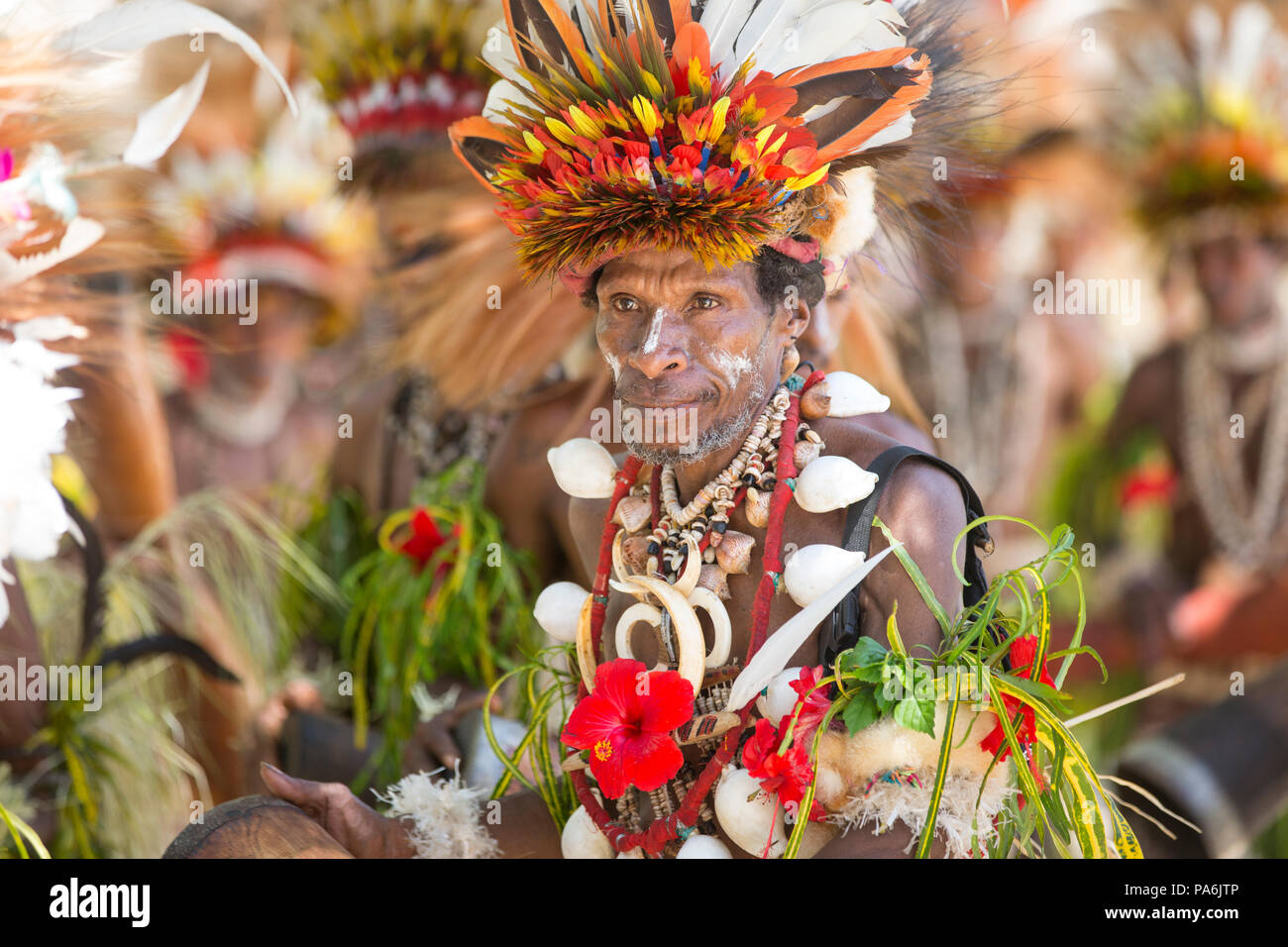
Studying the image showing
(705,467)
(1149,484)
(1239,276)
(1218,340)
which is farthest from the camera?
(1149,484)

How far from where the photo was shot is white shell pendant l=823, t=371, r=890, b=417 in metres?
1.81

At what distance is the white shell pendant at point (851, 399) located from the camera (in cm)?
181

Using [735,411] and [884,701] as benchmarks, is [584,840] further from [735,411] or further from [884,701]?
[735,411]

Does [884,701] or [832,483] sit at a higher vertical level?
[832,483]

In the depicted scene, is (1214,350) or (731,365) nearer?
(731,365)

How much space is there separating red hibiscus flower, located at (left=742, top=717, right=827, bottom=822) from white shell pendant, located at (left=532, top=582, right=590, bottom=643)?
1.40ft

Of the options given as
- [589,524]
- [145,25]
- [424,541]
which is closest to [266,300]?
[424,541]

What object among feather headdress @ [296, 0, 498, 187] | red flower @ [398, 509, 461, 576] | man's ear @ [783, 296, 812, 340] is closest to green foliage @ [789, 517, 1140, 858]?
man's ear @ [783, 296, 812, 340]

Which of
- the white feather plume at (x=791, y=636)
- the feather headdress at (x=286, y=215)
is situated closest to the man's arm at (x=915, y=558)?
the white feather plume at (x=791, y=636)

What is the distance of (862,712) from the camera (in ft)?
5.06

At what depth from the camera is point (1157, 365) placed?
4.89 meters

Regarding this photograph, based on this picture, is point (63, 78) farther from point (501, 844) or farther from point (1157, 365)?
point (1157, 365)

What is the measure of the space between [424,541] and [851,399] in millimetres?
1552

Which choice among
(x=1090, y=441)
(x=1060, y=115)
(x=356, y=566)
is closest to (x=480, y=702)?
(x=356, y=566)
